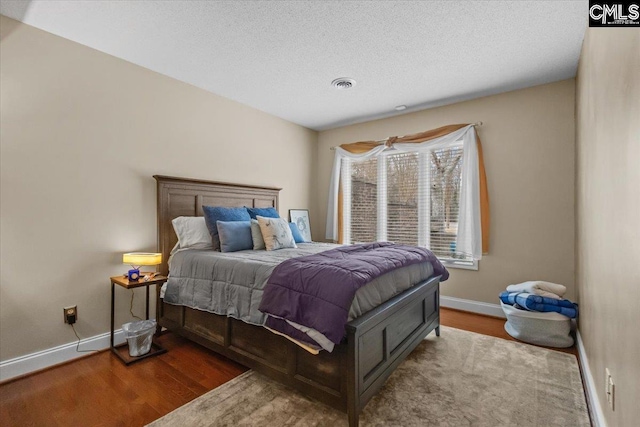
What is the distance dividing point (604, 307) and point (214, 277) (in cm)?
252

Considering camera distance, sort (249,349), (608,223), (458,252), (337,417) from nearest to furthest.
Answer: (608,223)
(337,417)
(249,349)
(458,252)

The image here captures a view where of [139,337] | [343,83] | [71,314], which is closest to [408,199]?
[343,83]

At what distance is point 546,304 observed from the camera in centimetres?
272

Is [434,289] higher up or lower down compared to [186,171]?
lower down

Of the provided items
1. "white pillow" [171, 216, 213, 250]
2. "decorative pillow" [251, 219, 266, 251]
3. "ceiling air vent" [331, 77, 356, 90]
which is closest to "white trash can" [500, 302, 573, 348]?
"decorative pillow" [251, 219, 266, 251]

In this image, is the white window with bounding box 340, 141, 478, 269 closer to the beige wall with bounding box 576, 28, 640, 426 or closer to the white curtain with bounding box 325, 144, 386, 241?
the white curtain with bounding box 325, 144, 386, 241

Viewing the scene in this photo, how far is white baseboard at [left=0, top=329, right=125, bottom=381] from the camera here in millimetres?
2164

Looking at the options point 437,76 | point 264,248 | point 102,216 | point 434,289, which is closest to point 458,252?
point 434,289

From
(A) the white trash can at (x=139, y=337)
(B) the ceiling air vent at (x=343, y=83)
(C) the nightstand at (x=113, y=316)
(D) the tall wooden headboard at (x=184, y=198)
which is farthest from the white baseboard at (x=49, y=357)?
(B) the ceiling air vent at (x=343, y=83)

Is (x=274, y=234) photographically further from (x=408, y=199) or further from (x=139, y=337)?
(x=408, y=199)

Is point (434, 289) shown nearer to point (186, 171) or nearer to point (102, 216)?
point (186, 171)

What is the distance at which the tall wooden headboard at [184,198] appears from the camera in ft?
9.98

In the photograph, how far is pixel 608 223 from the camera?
154 cm

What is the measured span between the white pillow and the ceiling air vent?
6.80 feet
